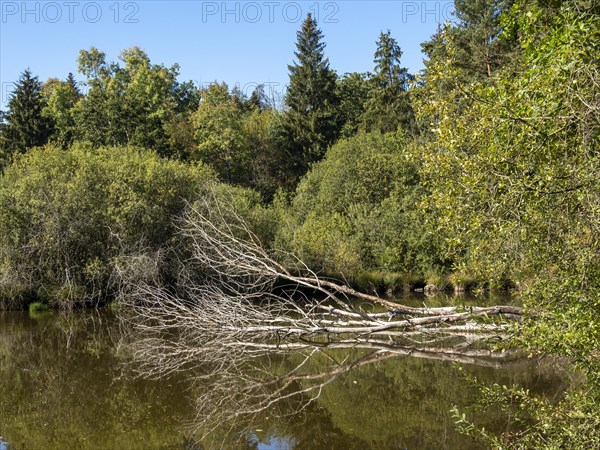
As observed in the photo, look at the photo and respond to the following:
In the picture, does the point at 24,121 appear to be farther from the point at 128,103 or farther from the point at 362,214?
the point at 362,214

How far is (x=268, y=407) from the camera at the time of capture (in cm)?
1033

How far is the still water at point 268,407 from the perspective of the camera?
29.5 ft

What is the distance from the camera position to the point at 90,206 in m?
23.5

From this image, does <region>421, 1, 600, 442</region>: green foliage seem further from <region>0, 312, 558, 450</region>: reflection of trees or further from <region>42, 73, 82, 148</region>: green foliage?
<region>42, 73, 82, 148</region>: green foliage

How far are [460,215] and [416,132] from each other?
3518cm

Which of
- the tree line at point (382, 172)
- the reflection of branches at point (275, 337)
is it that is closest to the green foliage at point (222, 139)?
the tree line at point (382, 172)

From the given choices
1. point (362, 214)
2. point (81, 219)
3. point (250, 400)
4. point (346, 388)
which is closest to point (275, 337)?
point (250, 400)

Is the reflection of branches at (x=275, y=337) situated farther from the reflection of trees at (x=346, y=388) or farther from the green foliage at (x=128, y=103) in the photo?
the green foliage at (x=128, y=103)

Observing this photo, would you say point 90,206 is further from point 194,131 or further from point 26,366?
point 194,131

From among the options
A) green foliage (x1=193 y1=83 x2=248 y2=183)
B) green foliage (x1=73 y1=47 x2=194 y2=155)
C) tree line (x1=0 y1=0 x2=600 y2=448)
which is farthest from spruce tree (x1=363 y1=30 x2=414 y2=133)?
green foliage (x1=73 y1=47 x2=194 y2=155)

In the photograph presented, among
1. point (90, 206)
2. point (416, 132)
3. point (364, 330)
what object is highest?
point (416, 132)

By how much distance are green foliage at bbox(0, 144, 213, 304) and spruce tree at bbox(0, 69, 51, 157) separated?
16861 mm

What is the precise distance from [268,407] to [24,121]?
36323 millimetres

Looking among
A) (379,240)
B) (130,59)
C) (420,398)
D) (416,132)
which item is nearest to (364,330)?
(420,398)
